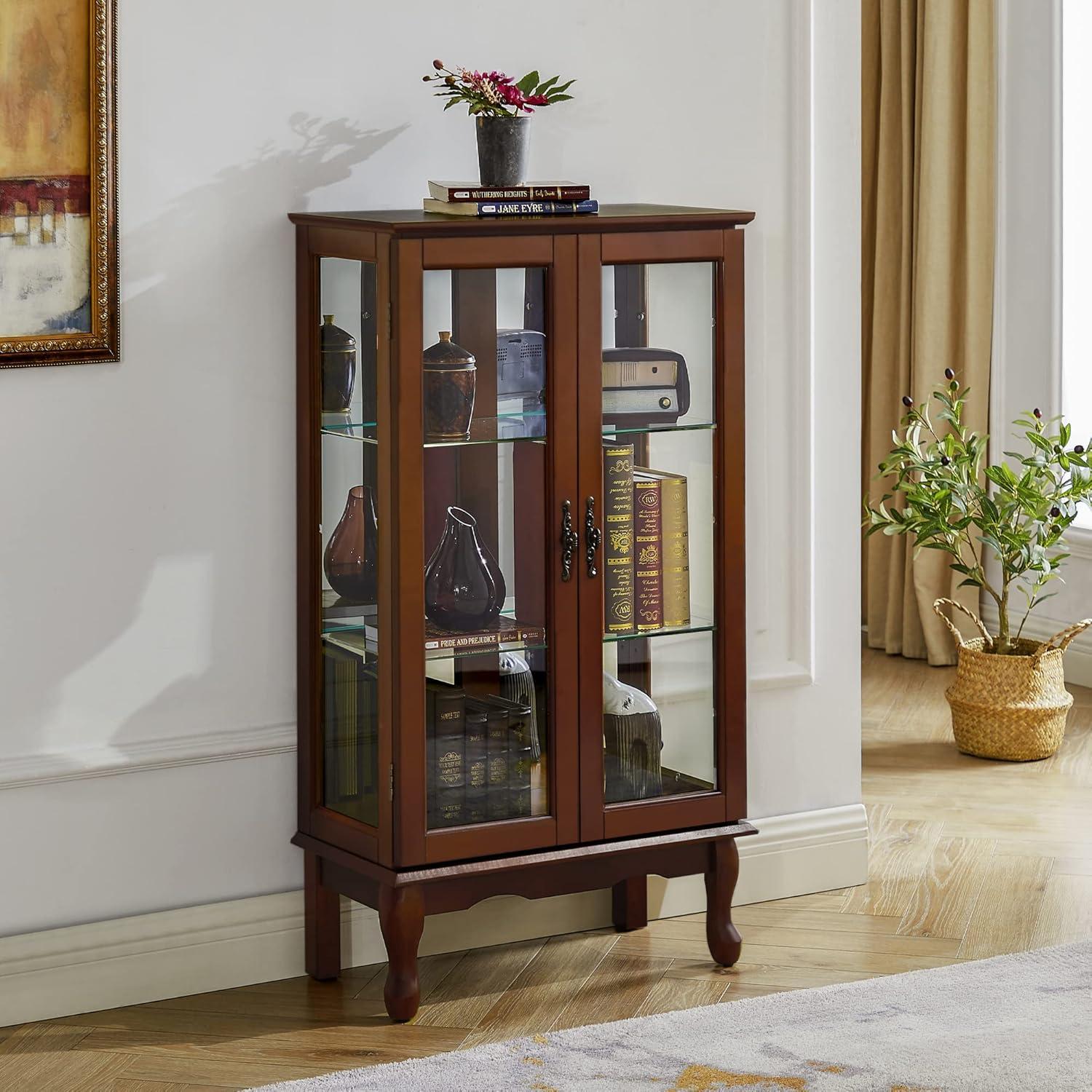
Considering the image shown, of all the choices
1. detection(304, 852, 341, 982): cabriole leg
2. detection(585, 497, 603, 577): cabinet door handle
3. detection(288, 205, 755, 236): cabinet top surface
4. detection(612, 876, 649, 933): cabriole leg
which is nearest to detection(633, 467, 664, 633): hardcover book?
detection(585, 497, 603, 577): cabinet door handle

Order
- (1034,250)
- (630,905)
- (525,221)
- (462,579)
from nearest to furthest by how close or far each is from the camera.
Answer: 1. (525,221)
2. (462,579)
3. (630,905)
4. (1034,250)

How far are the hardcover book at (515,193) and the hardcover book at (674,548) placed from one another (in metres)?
0.53

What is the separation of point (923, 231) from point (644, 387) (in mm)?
2936

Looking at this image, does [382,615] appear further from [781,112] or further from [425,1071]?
[781,112]

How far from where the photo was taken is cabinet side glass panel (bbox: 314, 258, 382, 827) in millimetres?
2867

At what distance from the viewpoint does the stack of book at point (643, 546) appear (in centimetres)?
297

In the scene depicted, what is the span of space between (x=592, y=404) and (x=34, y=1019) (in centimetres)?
150

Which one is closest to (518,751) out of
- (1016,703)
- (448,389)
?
(448,389)

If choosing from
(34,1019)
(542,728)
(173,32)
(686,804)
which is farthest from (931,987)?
(173,32)

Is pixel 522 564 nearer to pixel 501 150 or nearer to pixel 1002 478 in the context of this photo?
pixel 501 150

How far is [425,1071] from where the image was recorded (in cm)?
277

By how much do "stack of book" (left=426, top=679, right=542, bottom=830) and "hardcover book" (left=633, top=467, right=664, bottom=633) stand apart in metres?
0.30

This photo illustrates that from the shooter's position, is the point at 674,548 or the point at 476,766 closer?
the point at 476,766

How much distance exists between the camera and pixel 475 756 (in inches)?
115
